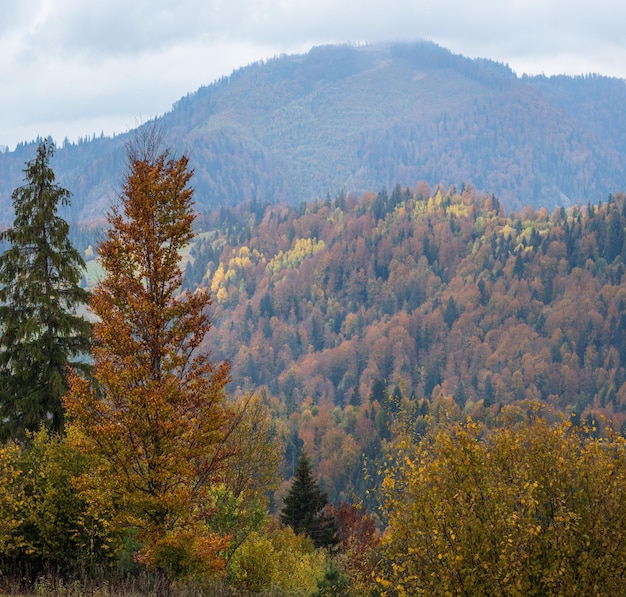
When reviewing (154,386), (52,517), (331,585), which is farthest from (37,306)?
(331,585)

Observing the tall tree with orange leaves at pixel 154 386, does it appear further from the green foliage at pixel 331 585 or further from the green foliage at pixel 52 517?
the green foliage at pixel 52 517

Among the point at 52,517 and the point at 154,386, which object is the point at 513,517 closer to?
the point at 154,386

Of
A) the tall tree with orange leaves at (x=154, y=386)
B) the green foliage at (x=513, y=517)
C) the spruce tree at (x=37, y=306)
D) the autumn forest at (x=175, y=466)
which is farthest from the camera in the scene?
the spruce tree at (x=37, y=306)

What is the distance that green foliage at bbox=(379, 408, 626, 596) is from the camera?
569 inches

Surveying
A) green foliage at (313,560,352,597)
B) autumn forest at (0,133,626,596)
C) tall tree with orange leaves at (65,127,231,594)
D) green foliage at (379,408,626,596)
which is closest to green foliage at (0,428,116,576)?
autumn forest at (0,133,626,596)

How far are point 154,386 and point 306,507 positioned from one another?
118 ft

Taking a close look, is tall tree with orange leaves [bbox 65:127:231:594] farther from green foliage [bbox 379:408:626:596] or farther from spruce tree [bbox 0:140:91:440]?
spruce tree [bbox 0:140:91:440]

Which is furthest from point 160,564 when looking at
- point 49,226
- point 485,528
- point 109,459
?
point 49,226

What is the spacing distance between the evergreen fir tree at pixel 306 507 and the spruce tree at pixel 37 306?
2562 centimetres

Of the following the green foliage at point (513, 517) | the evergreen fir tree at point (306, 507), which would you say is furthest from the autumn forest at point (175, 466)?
the evergreen fir tree at point (306, 507)

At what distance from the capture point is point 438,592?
14.8 m

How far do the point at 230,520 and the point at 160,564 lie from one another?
4961 mm

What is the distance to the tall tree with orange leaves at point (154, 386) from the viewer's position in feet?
63.7

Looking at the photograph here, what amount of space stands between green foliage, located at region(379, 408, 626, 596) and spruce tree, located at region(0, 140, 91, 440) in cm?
1733
